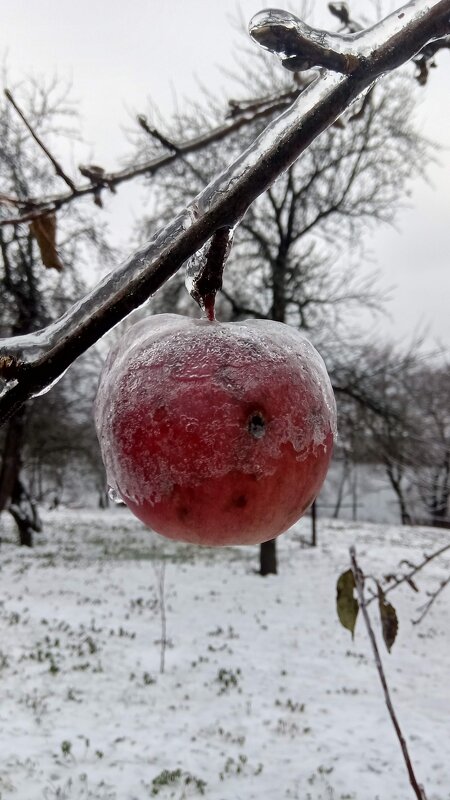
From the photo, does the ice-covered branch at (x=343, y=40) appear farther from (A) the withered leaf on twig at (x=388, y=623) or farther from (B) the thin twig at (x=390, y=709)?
(A) the withered leaf on twig at (x=388, y=623)

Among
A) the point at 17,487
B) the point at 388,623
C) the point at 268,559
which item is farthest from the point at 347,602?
the point at 17,487

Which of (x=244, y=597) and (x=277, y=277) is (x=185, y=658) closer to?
(x=244, y=597)

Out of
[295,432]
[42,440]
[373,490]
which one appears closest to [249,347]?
[295,432]

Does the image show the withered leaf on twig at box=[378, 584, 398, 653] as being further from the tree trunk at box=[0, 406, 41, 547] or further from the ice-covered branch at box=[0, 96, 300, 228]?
the tree trunk at box=[0, 406, 41, 547]

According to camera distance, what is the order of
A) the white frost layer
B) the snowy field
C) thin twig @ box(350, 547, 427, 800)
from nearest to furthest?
the white frost layer
thin twig @ box(350, 547, 427, 800)
the snowy field

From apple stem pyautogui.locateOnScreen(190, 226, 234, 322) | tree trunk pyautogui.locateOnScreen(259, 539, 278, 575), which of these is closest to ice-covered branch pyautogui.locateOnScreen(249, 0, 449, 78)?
apple stem pyautogui.locateOnScreen(190, 226, 234, 322)

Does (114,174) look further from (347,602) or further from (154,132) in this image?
(347,602)
